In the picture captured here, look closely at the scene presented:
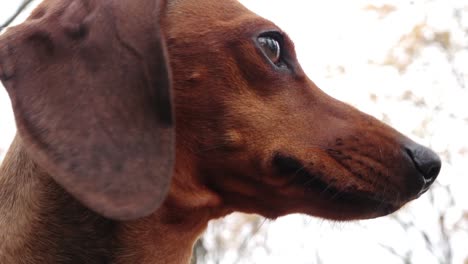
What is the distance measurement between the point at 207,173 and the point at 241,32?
622mm

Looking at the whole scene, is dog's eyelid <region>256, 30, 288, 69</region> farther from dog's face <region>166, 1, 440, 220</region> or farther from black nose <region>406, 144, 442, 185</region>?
black nose <region>406, 144, 442, 185</region>

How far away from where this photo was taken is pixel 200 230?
293 cm

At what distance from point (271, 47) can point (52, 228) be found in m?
1.21

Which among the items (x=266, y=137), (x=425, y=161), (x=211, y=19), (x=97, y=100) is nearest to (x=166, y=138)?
(x=97, y=100)

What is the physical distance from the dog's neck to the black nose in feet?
3.48

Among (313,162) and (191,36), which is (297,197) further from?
(191,36)

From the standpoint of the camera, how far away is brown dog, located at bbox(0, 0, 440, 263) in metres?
2.15

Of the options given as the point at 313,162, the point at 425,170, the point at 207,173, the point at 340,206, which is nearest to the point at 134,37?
the point at 207,173

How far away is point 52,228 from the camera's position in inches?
94.9

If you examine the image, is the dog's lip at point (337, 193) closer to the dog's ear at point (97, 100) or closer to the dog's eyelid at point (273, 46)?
the dog's eyelid at point (273, 46)

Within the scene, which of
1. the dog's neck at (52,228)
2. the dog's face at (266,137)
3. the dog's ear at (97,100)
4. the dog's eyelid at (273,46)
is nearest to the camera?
the dog's ear at (97,100)

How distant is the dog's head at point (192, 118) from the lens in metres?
2.13

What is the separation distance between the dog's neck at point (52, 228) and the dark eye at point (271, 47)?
0.76 m

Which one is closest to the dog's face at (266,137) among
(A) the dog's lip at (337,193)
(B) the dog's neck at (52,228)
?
(A) the dog's lip at (337,193)
